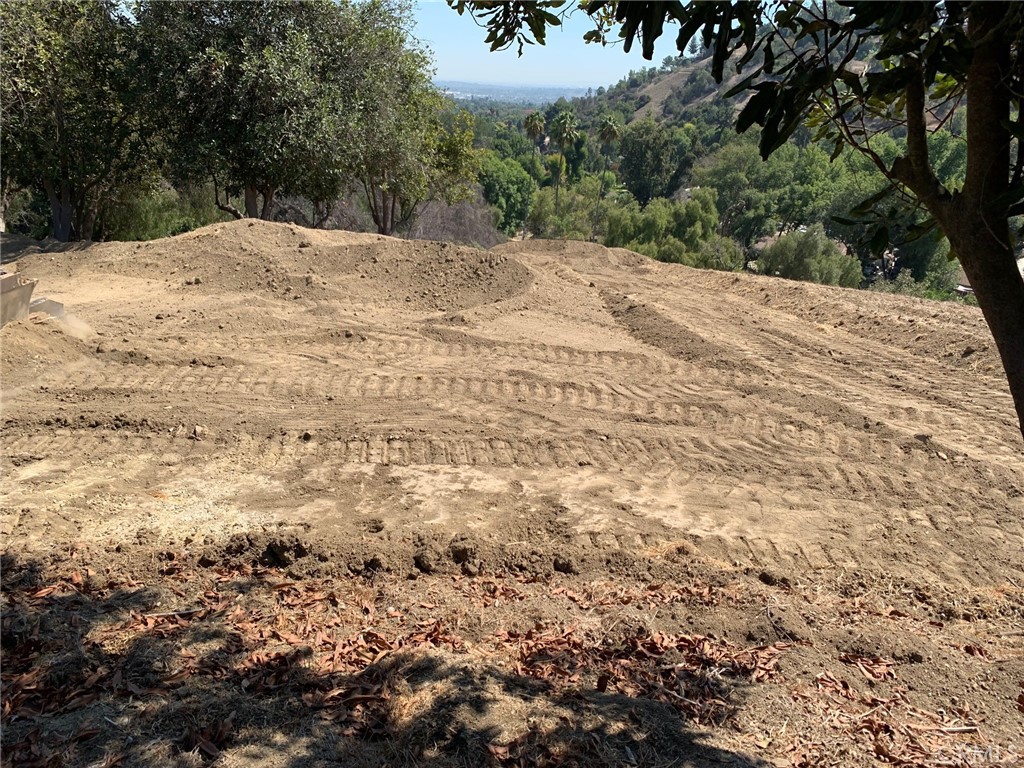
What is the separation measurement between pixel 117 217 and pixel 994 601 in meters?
19.1

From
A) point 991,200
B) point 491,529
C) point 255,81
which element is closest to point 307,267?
point 255,81

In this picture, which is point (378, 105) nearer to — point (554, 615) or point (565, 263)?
point (565, 263)

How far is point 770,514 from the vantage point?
5711 millimetres

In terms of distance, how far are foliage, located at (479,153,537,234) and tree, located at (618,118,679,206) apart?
9.30m

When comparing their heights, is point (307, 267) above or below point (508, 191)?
below

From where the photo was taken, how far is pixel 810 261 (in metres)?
27.2

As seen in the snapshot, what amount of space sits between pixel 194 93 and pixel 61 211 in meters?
4.23

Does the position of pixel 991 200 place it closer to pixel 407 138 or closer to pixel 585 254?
pixel 585 254

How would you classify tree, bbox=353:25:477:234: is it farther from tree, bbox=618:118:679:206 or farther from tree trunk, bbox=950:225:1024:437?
tree, bbox=618:118:679:206

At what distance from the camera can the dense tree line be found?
12953 mm

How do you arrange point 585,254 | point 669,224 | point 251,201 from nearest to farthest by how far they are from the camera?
point 251,201 < point 585,254 < point 669,224

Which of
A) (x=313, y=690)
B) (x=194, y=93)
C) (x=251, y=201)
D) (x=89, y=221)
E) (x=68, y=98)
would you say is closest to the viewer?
(x=313, y=690)

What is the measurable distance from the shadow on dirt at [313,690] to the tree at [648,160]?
61.7 meters

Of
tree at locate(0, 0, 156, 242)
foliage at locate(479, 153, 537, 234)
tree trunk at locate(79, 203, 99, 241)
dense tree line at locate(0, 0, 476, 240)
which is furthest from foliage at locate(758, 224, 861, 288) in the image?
foliage at locate(479, 153, 537, 234)
